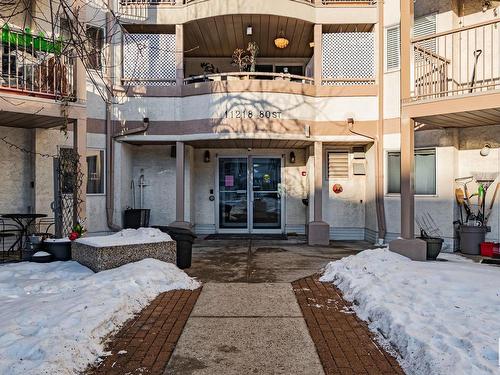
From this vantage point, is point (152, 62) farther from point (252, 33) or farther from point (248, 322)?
point (248, 322)

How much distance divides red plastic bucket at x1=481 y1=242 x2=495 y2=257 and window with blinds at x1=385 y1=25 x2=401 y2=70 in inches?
197

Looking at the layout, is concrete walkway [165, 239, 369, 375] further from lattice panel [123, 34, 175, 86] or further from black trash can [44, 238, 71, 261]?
lattice panel [123, 34, 175, 86]

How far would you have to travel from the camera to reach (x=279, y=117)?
35.0 ft

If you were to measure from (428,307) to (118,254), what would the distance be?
4.78 metres

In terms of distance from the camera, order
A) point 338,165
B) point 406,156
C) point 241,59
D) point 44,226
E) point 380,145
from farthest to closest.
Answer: point 338,165, point 241,59, point 380,145, point 44,226, point 406,156

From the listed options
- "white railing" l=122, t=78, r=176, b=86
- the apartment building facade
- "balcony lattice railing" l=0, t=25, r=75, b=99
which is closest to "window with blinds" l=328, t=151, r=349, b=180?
the apartment building facade

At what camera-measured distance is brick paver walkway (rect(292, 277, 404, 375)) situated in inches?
142

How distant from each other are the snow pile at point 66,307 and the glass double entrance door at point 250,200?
19.9 feet

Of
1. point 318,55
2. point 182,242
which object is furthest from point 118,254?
point 318,55

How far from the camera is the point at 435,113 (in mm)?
8008

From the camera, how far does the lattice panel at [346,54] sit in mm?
11203

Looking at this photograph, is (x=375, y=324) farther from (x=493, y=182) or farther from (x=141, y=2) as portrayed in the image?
(x=141, y=2)

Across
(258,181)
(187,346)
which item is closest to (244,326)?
(187,346)

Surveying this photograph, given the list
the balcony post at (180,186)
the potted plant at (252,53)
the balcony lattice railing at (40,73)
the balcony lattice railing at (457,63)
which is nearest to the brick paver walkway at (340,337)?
the balcony lattice railing at (457,63)
